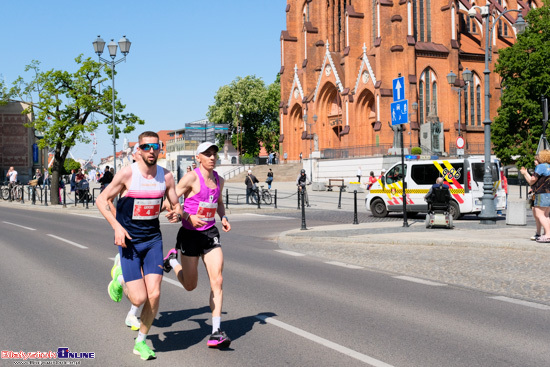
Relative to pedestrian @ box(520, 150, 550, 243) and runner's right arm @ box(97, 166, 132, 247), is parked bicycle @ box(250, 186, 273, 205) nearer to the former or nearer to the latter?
pedestrian @ box(520, 150, 550, 243)

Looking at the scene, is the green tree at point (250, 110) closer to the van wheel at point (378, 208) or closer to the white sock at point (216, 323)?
the van wheel at point (378, 208)

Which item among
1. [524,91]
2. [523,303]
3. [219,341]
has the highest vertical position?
[524,91]

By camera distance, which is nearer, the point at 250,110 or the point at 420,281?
the point at 420,281

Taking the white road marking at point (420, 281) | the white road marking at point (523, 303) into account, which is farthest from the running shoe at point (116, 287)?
the white road marking at point (420, 281)

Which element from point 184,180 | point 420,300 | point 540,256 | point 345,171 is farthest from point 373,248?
point 345,171

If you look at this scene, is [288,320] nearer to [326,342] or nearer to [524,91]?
[326,342]

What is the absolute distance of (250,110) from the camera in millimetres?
83438

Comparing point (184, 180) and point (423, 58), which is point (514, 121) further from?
point (184, 180)

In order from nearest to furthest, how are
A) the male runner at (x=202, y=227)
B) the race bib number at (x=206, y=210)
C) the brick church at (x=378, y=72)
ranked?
the male runner at (x=202, y=227) → the race bib number at (x=206, y=210) → the brick church at (x=378, y=72)

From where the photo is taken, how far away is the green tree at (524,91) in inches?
1783

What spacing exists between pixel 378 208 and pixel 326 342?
703 inches

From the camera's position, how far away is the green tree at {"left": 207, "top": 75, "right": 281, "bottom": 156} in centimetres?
8338

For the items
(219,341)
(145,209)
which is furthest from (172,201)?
(219,341)

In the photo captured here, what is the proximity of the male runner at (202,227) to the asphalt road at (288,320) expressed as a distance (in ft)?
1.89
